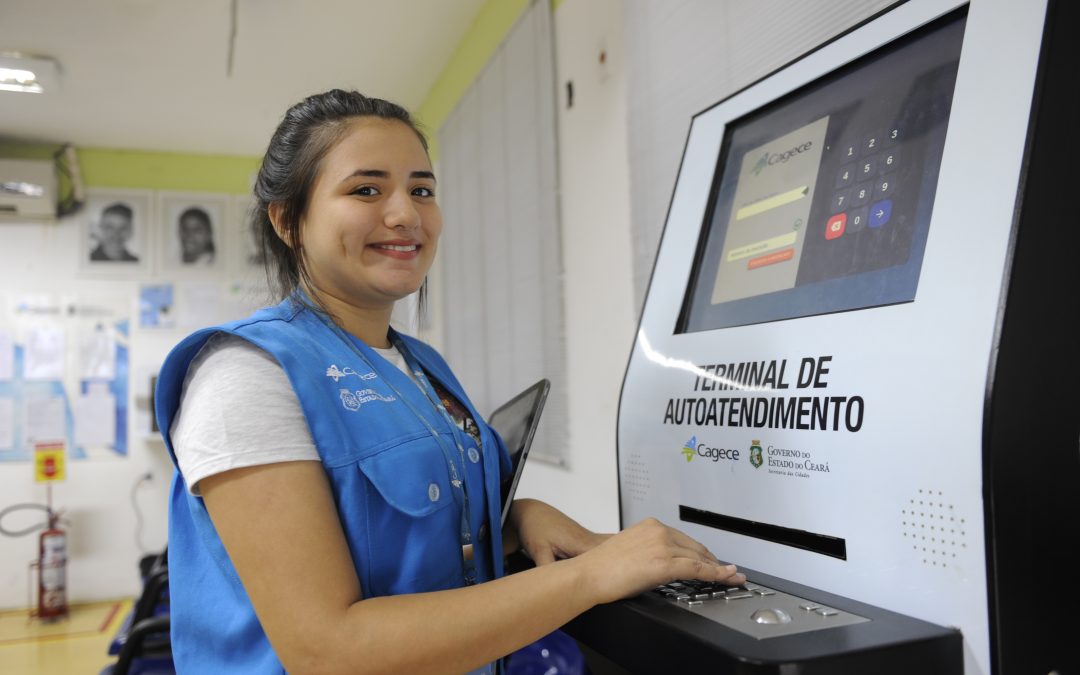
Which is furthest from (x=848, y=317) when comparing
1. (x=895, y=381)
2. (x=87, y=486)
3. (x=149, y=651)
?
(x=87, y=486)

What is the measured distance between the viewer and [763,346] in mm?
853

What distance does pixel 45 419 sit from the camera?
5.31 metres

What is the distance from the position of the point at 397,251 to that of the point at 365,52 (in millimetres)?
3269

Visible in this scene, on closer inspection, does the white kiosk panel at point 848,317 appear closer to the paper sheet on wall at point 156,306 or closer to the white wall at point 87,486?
the white wall at point 87,486

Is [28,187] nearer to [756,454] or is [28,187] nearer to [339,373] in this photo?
[339,373]

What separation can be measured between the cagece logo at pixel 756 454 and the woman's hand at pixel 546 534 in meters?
0.30

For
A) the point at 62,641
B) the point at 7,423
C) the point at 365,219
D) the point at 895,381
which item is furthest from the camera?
the point at 7,423

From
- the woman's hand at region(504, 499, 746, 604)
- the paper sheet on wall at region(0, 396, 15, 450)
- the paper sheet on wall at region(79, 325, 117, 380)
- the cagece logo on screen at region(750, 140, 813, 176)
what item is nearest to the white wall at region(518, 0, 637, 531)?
the cagece logo on screen at region(750, 140, 813, 176)

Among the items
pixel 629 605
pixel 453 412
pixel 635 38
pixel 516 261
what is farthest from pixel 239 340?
pixel 516 261

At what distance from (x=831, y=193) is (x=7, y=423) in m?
5.86

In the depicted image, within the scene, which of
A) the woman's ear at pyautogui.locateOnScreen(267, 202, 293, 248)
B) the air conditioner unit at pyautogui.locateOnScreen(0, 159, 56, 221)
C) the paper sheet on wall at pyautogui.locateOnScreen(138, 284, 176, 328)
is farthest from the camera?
the paper sheet on wall at pyautogui.locateOnScreen(138, 284, 176, 328)

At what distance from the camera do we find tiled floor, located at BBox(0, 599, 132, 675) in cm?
409

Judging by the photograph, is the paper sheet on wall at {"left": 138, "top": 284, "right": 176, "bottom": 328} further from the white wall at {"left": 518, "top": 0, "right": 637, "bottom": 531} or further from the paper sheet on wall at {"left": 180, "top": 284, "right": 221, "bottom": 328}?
the white wall at {"left": 518, "top": 0, "right": 637, "bottom": 531}

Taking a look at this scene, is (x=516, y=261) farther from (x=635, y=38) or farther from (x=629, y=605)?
(x=629, y=605)
